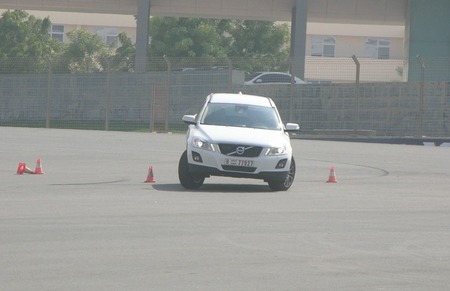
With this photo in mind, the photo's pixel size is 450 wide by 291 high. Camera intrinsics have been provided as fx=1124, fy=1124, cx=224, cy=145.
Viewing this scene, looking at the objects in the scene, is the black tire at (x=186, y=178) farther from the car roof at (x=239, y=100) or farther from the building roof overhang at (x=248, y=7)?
the building roof overhang at (x=248, y=7)

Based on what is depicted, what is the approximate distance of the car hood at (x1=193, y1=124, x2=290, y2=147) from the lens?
1769 centimetres

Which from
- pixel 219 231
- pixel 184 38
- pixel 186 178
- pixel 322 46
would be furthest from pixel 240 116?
pixel 322 46

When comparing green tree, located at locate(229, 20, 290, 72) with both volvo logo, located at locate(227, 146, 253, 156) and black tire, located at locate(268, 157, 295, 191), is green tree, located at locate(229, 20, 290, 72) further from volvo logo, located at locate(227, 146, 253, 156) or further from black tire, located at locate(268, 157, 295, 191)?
volvo logo, located at locate(227, 146, 253, 156)

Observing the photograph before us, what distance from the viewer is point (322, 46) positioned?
89.8 m

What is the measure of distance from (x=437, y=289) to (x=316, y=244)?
2539 mm

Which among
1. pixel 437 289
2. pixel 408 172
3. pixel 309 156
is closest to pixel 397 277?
pixel 437 289

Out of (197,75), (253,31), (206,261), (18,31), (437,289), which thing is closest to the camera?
(437,289)

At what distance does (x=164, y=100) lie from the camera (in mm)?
40344

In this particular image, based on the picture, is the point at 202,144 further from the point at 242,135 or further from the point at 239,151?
the point at 242,135

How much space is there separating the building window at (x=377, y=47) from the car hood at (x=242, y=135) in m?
72.1

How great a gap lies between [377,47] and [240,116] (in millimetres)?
72093

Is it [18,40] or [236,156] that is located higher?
[18,40]

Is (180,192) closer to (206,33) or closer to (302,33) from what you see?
(302,33)

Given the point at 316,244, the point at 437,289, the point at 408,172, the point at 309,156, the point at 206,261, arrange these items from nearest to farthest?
the point at 437,289 → the point at 206,261 → the point at 316,244 → the point at 408,172 → the point at 309,156
